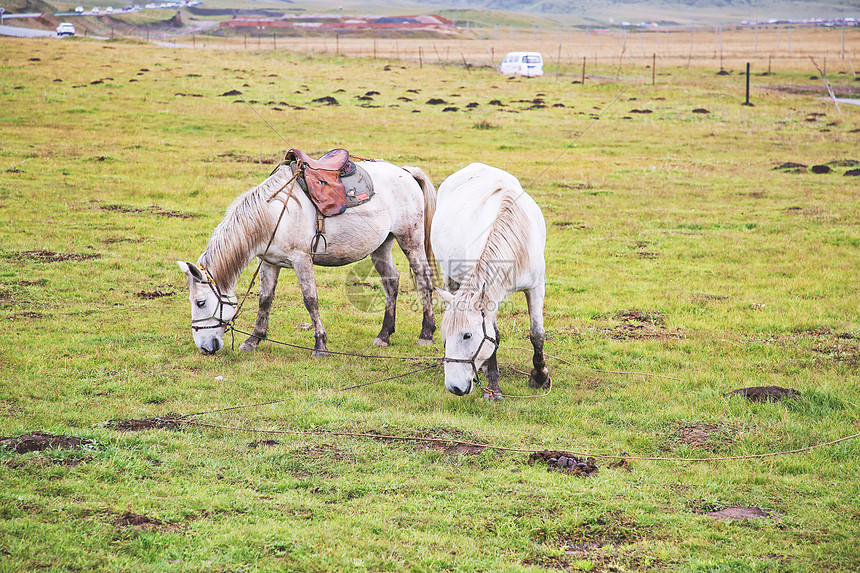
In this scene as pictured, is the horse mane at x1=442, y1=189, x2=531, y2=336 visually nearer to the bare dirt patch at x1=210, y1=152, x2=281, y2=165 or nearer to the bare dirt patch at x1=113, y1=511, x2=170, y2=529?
the bare dirt patch at x1=113, y1=511, x2=170, y2=529

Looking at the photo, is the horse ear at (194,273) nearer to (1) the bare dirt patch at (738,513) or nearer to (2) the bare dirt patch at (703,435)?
(2) the bare dirt patch at (703,435)

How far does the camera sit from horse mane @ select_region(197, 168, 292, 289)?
8.37 m

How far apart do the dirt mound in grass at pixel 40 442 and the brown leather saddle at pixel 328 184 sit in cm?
381

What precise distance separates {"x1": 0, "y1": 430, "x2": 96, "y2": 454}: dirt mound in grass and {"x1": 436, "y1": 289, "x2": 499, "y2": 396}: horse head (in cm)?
320

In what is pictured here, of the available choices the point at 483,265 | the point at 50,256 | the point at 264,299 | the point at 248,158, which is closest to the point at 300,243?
the point at 264,299

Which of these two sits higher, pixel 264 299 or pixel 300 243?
pixel 300 243

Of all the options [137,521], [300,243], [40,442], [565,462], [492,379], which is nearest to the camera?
[137,521]

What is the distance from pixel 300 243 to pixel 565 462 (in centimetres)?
442

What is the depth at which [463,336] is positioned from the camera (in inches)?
257

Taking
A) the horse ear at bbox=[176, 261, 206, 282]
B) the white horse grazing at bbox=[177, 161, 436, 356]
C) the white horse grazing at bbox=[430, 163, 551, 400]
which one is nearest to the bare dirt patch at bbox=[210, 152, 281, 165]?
the white horse grazing at bbox=[177, 161, 436, 356]

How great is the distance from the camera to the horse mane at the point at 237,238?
8.37 m

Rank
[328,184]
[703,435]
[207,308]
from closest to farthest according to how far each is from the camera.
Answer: [703,435], [207,308], [328,184]

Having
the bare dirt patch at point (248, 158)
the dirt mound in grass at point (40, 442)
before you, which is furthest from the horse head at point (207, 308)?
the bare dirt patch at point (248, 158)

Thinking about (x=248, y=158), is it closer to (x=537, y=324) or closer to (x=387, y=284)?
(x=387, y=284)
